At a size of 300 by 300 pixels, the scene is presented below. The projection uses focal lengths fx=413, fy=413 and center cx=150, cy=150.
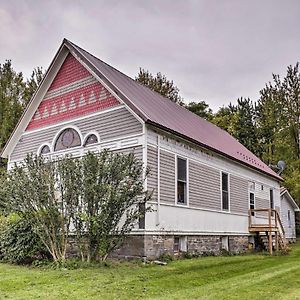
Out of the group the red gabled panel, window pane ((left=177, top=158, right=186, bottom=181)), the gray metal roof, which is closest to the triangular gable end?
the red gabled panel

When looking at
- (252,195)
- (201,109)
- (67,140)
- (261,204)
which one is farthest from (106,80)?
(201,109)

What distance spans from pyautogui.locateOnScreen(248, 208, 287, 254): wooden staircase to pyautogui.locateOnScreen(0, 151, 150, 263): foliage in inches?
355

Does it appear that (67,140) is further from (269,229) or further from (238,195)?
(269,229)

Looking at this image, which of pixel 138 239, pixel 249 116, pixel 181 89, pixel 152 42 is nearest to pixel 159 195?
pixel 138 239

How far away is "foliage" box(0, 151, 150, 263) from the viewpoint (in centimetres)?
1128

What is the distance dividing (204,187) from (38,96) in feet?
25.4

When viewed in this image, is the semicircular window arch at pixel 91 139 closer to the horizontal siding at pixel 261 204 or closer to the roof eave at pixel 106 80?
the roof eave at pixel 106 80

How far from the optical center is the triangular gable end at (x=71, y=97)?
14973 mm

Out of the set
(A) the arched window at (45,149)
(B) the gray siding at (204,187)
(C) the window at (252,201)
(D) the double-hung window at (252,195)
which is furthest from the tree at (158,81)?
(A) the arched window at (45,149)

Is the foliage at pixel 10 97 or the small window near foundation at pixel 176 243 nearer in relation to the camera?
the small window near foundation at pixel 176 243

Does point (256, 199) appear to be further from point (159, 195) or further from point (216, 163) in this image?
point (159, 195)

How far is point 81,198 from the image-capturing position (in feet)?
37.8

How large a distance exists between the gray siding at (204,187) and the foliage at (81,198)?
3.69 meters

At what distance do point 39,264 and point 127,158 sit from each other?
3.89 meters
